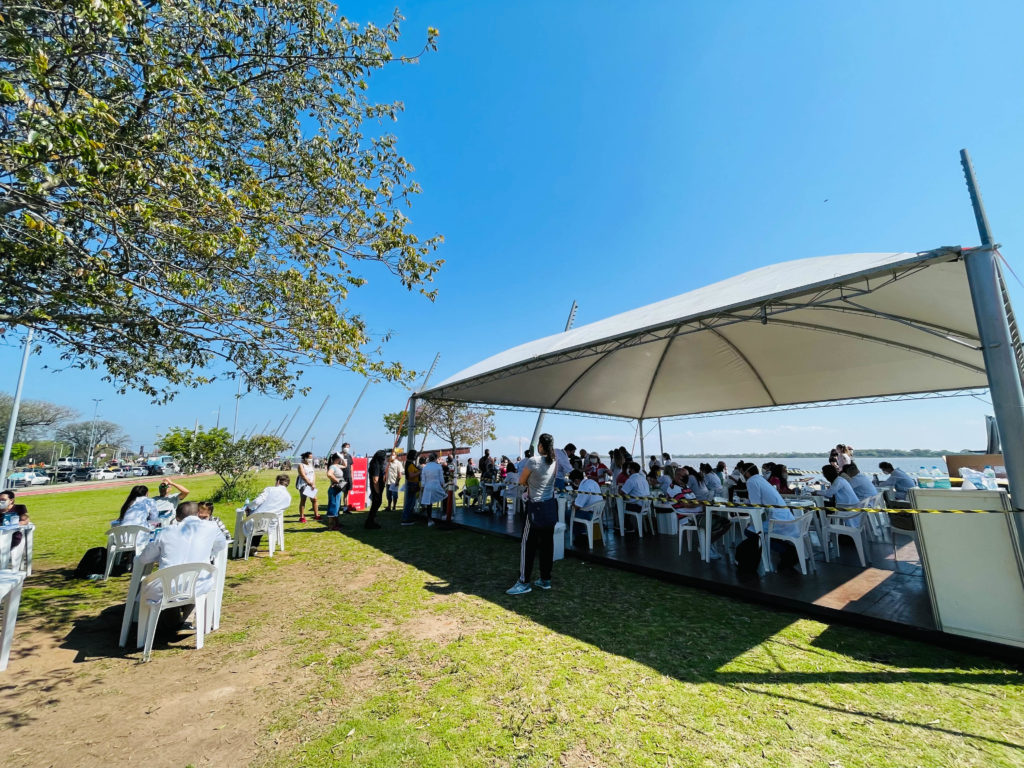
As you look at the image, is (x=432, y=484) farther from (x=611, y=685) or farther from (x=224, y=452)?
(x=224, y=452)

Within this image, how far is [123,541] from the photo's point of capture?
555cm

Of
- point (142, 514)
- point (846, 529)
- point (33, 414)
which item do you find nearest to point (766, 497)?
point (846, 529)

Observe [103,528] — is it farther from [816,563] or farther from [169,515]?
[816,563]

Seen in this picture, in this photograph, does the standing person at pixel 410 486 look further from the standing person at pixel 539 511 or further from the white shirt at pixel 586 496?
the standing person at pixel 539 511

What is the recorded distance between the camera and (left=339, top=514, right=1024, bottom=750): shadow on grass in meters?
2.96

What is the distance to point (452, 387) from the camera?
11.0 metres

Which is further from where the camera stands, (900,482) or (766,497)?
(900,482)

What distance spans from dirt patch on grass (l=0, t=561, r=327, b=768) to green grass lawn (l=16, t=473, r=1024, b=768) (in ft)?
0.42

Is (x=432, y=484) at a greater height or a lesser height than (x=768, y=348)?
lesser

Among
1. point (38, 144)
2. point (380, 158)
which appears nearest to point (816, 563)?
point (380, 158)

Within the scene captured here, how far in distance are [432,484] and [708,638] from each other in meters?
6.57

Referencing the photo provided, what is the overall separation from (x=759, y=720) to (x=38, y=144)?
5.76 metres

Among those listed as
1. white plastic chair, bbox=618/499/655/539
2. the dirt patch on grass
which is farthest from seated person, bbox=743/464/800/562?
the dirt patch on grass

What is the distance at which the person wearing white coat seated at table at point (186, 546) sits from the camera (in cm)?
349
